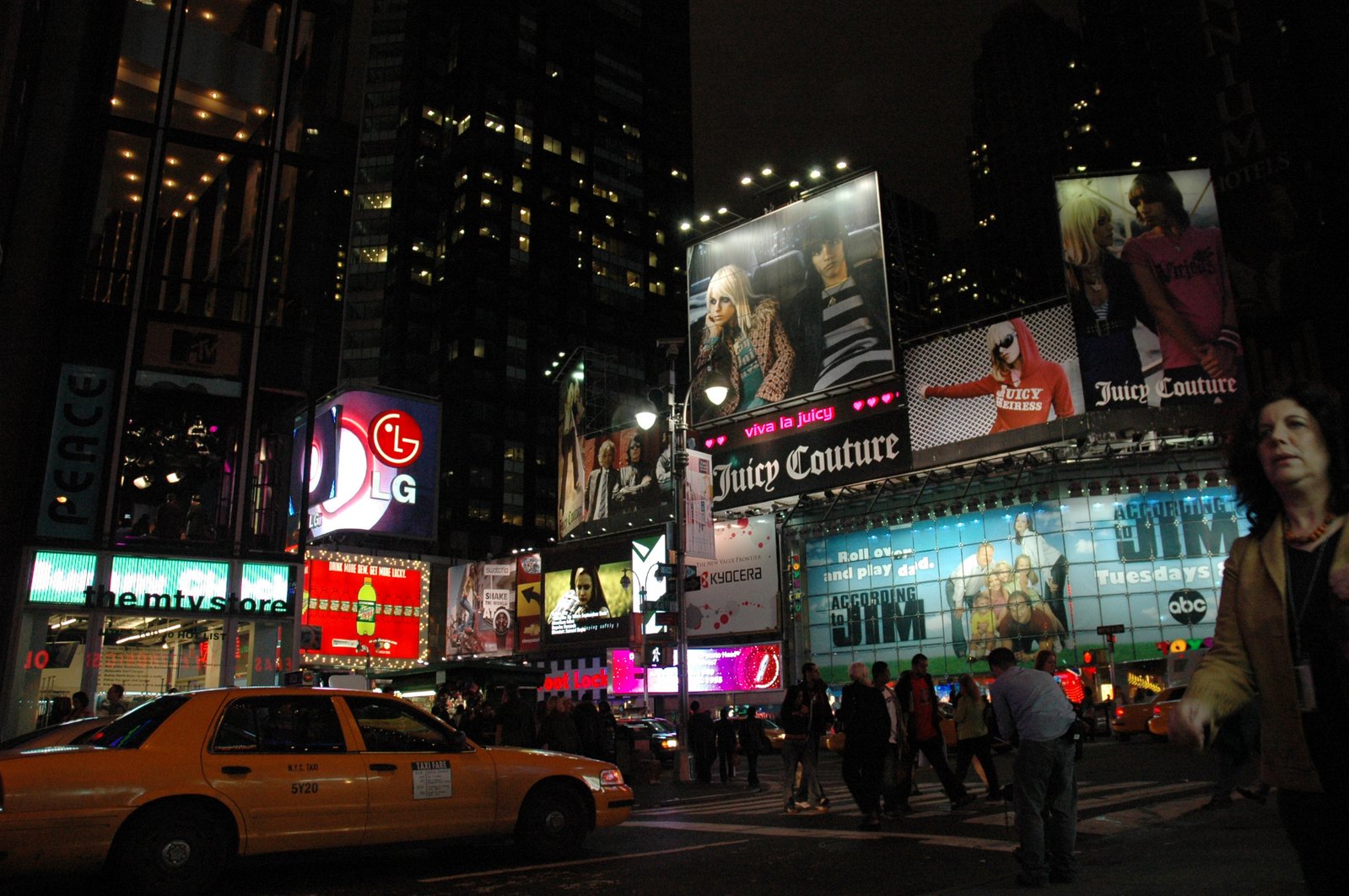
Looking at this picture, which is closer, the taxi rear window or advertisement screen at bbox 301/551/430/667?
the taxi rear window

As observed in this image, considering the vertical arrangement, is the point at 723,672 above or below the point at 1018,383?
below

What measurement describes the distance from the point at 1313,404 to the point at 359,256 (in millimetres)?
107799

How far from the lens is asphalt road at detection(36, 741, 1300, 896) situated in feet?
22.8

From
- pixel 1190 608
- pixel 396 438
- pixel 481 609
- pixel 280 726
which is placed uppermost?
pixel 396 438

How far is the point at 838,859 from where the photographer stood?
8.28m

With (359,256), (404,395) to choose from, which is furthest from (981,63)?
(404,395)

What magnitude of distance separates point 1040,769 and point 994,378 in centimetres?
2765

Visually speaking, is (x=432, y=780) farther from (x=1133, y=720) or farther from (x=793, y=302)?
(x=793, y=302)

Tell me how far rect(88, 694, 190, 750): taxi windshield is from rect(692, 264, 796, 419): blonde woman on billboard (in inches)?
1164

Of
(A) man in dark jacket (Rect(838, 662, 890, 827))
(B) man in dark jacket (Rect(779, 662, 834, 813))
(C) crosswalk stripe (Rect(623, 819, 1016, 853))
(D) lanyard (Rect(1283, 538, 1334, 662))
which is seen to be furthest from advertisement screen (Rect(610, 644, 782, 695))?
(D) lanyard (Rect(1283, 538, 1334, 662))

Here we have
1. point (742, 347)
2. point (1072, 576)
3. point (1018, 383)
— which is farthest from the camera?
point (742, 347)

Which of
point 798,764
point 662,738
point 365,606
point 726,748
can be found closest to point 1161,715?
point 726,748

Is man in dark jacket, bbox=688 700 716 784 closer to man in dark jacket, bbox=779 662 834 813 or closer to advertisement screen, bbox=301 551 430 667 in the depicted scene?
man in dark jacket, bbox=779 662 834 813

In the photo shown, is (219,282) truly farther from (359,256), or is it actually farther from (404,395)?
(359,256)
